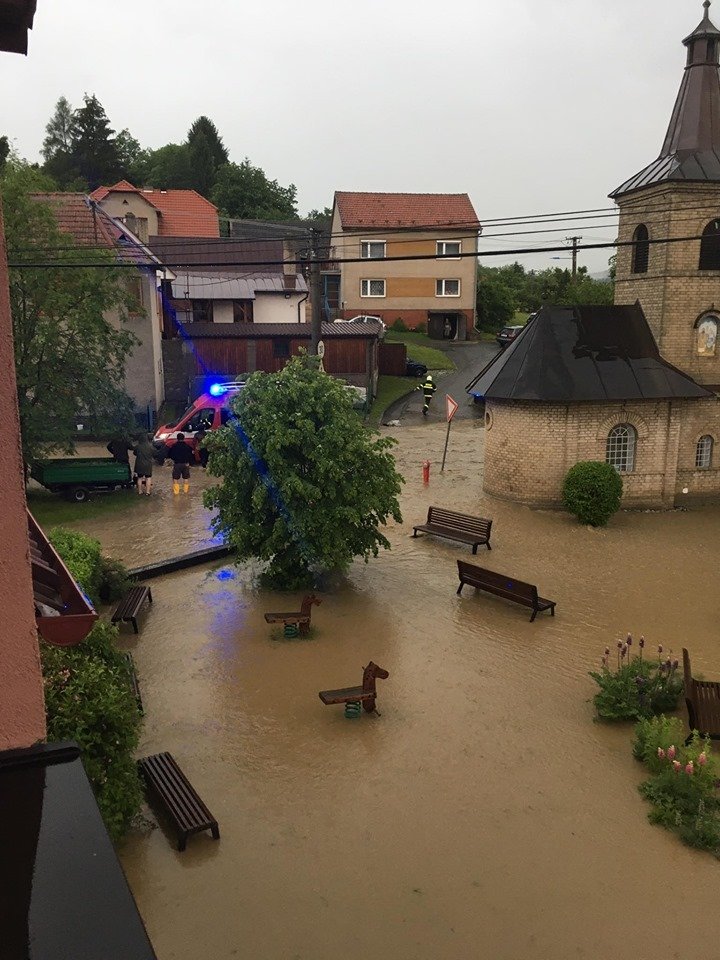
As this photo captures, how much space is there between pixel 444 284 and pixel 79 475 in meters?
37.4

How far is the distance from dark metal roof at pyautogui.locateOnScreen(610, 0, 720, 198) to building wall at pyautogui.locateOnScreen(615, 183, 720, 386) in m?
0.35

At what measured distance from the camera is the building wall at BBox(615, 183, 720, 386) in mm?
22594

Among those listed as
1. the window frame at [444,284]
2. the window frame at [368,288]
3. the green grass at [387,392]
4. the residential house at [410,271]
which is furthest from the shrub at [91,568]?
the window frame at [444,284]

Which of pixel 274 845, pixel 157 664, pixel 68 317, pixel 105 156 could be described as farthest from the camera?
pixel 105 156

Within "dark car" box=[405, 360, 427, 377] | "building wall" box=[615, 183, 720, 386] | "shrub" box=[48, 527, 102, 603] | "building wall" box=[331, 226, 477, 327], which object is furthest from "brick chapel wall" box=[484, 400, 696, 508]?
"building wall" box=[331, 226, 477, 327]

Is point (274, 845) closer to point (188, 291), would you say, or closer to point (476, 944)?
point (476, 944)

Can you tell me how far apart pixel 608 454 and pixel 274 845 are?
17646 mm

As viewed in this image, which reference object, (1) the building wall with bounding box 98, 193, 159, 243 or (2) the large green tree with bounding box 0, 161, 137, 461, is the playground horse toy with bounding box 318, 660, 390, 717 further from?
(1) the building wall with bounding box 98, 193, 159, 243

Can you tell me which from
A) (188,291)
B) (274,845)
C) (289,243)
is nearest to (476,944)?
(274,845)

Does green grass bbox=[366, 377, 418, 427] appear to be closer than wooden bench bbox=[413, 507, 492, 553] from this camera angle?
No

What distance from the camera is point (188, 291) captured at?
4428 centimetres

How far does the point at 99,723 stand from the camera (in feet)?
28.4

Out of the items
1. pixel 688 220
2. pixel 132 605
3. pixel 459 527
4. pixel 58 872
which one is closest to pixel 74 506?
pixel 132 605

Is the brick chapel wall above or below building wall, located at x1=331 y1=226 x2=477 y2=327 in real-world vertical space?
below
